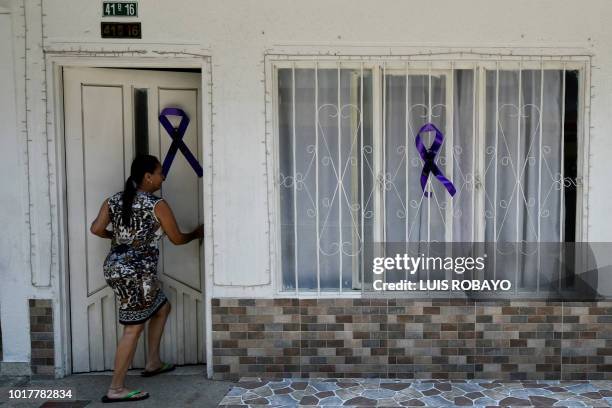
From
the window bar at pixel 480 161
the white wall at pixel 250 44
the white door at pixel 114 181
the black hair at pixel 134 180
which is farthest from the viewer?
the white door at pixel 114 181

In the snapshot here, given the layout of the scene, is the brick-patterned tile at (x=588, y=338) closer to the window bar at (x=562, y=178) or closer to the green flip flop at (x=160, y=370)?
the window bar at (x=562, y=178)

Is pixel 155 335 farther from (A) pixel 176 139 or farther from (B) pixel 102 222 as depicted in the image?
(A) pixel 176 139

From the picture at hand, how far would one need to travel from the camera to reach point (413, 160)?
4.01 meters

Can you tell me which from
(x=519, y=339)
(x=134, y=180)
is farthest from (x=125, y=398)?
(x=519, y=339)

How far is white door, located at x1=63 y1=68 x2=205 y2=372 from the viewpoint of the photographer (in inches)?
161

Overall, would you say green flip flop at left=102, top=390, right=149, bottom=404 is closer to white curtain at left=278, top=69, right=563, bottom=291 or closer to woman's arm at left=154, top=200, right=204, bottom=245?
woman's arm at left=154, top=200, right=204, bottom=245

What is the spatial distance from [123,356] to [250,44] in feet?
7.20

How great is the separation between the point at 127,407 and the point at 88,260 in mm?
1100

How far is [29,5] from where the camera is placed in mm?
3844

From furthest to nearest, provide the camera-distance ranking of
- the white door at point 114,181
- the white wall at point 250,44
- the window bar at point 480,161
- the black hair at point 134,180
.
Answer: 1. the white door at point 114,181
2. the window bar at point 480,161
3. the white wall at point 250,44
4. the black hair at point 134,180

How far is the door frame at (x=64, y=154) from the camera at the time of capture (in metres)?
3.88

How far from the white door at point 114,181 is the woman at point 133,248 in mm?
446

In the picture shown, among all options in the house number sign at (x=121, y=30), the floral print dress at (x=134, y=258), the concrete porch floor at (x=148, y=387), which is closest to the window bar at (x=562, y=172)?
the concrete porch floor at (x=148, y=387)

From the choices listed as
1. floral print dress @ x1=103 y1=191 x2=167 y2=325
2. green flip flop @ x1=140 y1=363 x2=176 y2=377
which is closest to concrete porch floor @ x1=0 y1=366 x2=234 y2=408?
green flip flop @ x1=140 y1=363 x2=176 y2=377
